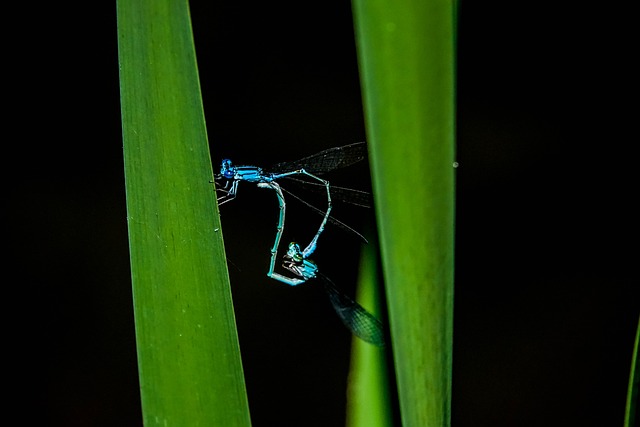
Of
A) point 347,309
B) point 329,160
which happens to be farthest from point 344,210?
point 347,309

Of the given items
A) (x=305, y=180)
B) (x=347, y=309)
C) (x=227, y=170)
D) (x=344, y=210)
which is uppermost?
(x=227, y=170)

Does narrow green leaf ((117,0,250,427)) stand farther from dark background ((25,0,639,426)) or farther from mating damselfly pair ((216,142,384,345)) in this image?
dark background ((25,0,639,426))

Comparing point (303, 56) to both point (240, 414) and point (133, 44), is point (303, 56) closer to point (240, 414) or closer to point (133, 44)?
point (133, 44)

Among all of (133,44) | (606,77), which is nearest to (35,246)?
(133,44)

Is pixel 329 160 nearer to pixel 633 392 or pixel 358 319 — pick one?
pixel 358 319

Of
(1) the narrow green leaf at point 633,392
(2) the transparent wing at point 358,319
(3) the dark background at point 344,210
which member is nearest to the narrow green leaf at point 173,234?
(2) the transparent wing at point 358,319
